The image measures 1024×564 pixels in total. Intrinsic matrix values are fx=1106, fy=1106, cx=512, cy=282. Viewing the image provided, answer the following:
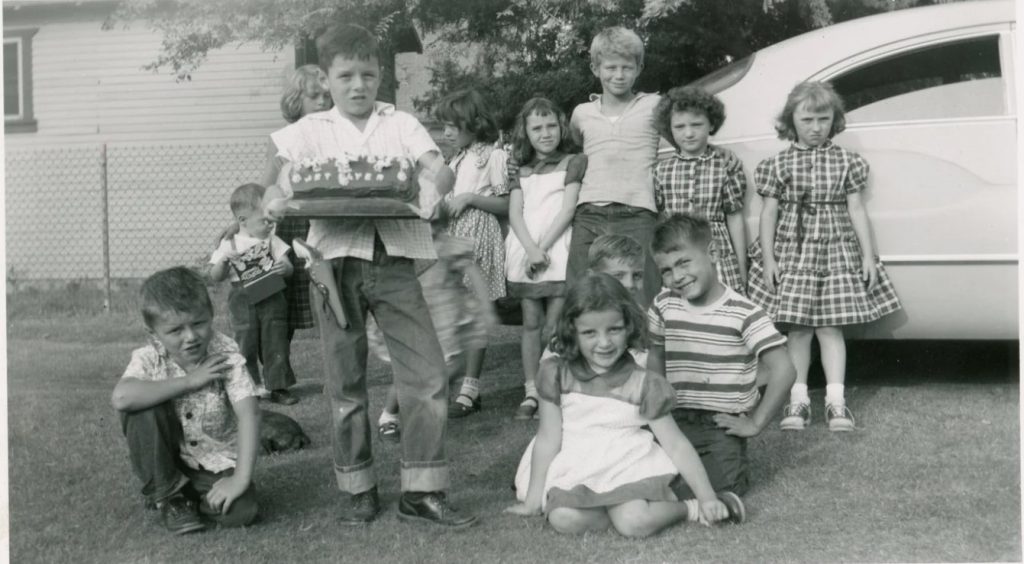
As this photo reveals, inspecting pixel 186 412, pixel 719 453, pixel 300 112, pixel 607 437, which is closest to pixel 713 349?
pixel 719 453

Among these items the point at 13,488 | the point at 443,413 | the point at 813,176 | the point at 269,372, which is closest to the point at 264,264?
the point at 269,372

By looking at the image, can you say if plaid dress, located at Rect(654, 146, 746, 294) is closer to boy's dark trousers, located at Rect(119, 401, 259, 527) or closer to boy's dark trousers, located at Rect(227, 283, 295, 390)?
boy's dark trousers, located at Rect(227, 283, 295, 390)

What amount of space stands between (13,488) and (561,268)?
94.2 inches

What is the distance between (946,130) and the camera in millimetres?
4684

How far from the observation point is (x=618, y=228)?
15.6ft

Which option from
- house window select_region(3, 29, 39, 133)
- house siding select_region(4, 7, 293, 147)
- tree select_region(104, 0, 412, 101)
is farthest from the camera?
house window select_region(3, 29, 39, 133)

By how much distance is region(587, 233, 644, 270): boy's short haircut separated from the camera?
3947mm

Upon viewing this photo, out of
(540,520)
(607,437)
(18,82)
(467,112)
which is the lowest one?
(540,520)

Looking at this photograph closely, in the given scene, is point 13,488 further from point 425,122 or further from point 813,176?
point 425,122

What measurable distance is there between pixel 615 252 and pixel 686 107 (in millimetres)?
1005

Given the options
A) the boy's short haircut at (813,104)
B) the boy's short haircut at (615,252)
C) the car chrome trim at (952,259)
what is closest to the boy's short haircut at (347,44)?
the boy's short haircut at (615,252)

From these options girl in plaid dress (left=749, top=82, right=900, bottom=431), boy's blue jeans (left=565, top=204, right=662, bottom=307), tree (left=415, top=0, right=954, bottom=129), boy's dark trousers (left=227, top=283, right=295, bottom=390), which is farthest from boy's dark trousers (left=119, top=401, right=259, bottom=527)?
tree (left=415, top=0, right=954, bottom=129)

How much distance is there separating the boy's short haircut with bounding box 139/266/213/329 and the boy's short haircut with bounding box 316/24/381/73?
0.82 meters

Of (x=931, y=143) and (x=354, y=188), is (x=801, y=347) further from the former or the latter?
(x=354, y=188)
